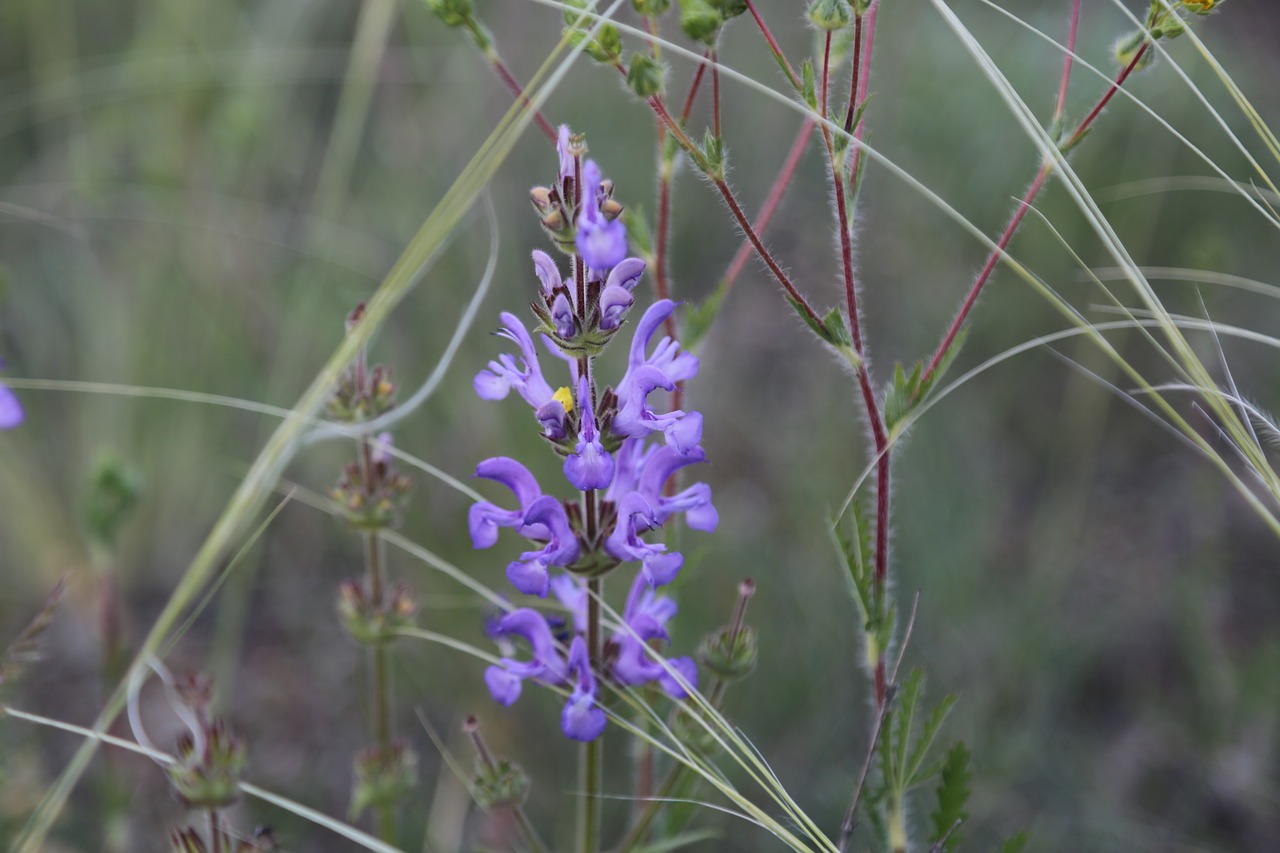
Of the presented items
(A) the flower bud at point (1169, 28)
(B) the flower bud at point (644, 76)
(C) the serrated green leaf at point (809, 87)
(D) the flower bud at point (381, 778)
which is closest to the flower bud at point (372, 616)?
(D) the flower bud at point (381, 778)

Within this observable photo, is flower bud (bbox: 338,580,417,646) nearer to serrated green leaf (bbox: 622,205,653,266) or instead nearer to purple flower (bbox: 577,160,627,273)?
serrated green leaf (bbox: 622,205,653,266)

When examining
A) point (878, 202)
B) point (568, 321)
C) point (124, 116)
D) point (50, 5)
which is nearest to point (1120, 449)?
point (878, 202)

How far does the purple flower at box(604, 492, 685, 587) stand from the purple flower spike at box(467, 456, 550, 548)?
0.34 ft

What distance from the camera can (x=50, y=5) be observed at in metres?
4.05

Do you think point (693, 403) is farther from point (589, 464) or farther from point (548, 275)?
point (589, 464)

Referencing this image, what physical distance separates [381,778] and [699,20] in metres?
1.31

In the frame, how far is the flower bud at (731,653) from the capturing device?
1476 millimetres

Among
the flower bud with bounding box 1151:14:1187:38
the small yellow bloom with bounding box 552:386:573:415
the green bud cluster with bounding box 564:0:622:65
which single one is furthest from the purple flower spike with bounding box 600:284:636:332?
the flower bud with bounding box 1151:14:1187:38

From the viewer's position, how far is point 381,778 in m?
1.76

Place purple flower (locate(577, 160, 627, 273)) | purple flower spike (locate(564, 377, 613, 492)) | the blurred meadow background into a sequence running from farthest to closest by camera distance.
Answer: the blurred meadow background
purple flower spike (locate(564, 377, 613, 492))
purple flower (locate(577, 160, 627, 273))

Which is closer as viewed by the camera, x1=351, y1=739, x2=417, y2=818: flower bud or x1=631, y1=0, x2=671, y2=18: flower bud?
x1=631, y1=0, x2=671, y2=18: flower bud

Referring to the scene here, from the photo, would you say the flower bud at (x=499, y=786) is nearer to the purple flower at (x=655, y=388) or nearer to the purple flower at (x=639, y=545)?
the purple flower at (x=639, y=545)

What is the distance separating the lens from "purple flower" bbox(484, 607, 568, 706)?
1405 millimetres

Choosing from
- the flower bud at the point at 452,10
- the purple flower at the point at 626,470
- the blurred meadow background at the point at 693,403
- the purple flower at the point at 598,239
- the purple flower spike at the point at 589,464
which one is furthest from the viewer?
the blurred meadow background at the point at 693,403
